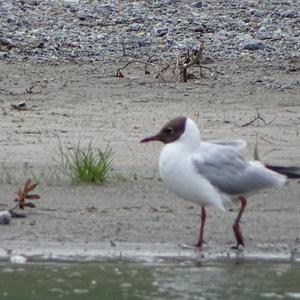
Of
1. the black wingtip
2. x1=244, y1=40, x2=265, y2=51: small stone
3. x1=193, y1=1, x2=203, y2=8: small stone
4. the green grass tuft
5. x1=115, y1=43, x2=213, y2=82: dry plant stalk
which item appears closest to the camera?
the black wingtip

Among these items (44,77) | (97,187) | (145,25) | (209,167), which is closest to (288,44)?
(145,25)

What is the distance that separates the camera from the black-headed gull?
26.2 feet

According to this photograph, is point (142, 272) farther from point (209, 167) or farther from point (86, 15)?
point (86, 15)

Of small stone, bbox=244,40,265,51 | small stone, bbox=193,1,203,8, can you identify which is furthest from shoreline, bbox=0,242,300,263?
small stone, bbox=193,1,203,8

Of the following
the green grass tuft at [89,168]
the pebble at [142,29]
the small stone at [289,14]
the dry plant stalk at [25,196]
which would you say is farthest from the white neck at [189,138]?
the small stone at [289,14]

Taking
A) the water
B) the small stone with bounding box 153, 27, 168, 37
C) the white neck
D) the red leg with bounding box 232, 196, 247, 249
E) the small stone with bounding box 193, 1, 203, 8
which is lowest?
the water

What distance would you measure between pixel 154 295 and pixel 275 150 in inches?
133

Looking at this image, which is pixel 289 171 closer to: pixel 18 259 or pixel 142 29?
pixel 18 259

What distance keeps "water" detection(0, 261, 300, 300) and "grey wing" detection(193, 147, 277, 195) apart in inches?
18.3

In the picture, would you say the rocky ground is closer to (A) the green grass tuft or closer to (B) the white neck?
(A) the green grass tuft

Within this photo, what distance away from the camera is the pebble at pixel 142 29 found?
47.1 feet

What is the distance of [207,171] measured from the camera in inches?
316

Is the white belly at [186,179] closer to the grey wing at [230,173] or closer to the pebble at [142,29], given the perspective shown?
the grey wing at [230,173]

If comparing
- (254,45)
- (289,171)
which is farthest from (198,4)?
(289,171)
